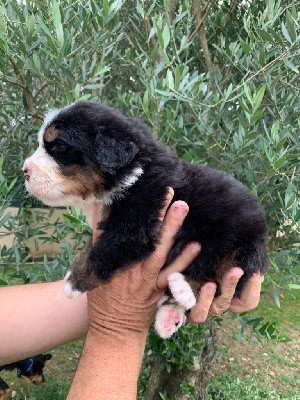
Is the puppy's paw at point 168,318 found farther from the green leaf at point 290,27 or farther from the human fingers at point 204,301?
the green leaf at point 290,27

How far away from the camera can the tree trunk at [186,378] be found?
13.3ft

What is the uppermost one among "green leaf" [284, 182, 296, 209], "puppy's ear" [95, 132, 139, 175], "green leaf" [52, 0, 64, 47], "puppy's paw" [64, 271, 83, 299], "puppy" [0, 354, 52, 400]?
"green leaf" [52, 0, 64, 47]

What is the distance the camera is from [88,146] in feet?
7.09

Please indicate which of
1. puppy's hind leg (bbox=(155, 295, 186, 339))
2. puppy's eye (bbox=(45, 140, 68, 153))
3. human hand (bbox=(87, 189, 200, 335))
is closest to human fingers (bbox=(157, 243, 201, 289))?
human hand (bbox=(87, 189, 200, 335))

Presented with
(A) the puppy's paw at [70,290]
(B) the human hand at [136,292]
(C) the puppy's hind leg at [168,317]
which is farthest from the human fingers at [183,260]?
(A) the puppy's paw at [70,290]

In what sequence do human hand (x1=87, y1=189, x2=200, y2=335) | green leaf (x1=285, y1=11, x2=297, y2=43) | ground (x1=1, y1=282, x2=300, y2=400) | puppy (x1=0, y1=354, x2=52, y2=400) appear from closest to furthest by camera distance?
1. human hand (x1=87, y1=189, x2=200, y2=335)
2. green leaf (x1=285, y1=11, x2=297, y2=43)
3. puppy (x1=0, y1=354, x2=52, y2=400)
4. ground (x1=1, y1=282, x2=300, y2=400)

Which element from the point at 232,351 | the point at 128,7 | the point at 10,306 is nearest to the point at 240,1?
the point at 128,7

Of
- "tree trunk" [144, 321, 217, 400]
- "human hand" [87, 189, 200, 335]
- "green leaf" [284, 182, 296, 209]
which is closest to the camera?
"human hand" [87, 189, 200, 335]

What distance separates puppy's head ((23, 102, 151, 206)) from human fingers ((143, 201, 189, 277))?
0.27 m

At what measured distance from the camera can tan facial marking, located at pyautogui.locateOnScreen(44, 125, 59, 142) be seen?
7.29ft

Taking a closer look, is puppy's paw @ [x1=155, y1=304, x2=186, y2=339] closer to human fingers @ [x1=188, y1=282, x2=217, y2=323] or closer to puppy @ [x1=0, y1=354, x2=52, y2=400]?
human fingers @ [x1=188, y1=282, x2=217, y2=323]

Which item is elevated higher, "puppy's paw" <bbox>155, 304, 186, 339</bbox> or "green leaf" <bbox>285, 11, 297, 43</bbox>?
"green leaf" <bbox>285, 11, 297, 43</bbox>

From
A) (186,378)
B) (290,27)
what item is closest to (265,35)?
(290,27)

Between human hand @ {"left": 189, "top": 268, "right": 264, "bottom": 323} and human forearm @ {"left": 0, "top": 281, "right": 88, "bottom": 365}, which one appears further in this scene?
human forearm @ {"left": 0, "top": 281, "right": 88, "bottom": 365}
